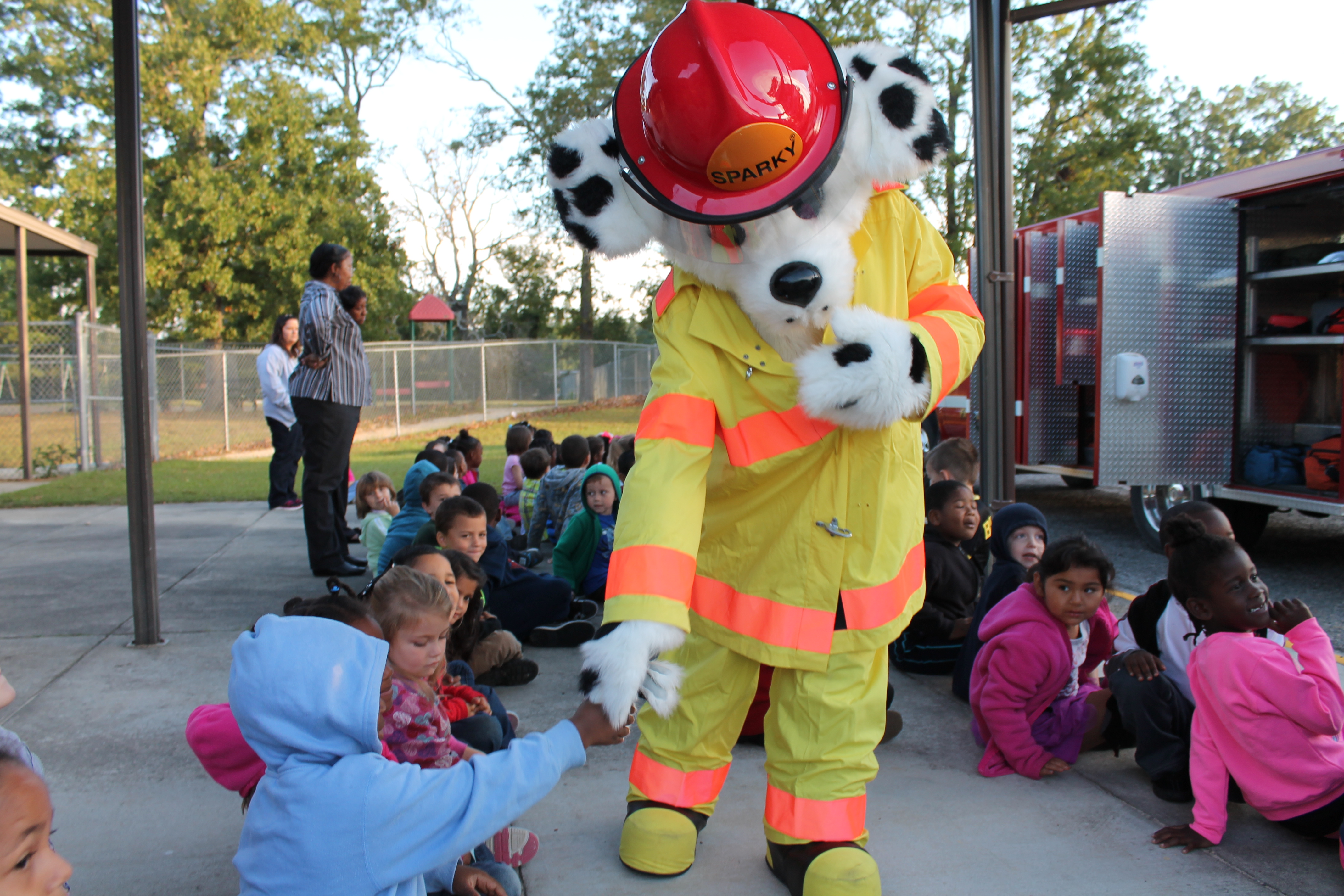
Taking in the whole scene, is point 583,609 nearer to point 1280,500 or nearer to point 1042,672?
point 1042,672

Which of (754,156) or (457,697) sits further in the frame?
(457,697)

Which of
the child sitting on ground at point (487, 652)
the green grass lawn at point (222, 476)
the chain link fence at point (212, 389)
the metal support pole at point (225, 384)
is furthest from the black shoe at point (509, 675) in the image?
the metal support pole at point (225, 384)

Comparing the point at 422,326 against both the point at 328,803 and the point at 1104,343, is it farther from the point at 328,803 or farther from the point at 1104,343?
the point at 328,803

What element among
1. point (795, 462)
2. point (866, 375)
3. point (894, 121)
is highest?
point (894, 121)

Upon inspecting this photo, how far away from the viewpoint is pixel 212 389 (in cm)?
1755

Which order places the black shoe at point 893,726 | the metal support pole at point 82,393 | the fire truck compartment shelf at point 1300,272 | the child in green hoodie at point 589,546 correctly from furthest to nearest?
1. the metal support pole at point 82,393
2. the fire truck compartment shelf at point 1300,272
3. the child in green hoodie at point 589,546
4. the black shoe at point 893,726

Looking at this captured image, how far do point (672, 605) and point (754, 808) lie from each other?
1.10 metres

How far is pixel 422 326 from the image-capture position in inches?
1580

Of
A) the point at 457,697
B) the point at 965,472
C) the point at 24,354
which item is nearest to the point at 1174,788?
the point at 457,697

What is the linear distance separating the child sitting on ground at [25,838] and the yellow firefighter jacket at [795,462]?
1.22 metres

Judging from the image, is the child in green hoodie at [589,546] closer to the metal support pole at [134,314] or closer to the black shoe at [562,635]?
the black shoe at [562,635]

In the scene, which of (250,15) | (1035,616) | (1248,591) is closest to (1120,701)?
(1035,616)

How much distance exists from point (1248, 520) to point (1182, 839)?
5.32 m

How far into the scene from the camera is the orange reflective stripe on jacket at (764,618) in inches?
92.6
